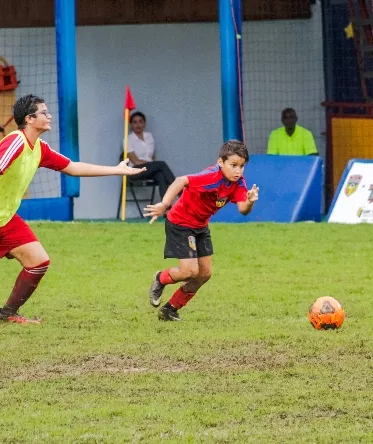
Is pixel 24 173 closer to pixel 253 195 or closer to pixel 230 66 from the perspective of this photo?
pixel 253 195

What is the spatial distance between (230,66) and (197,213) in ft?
25.3

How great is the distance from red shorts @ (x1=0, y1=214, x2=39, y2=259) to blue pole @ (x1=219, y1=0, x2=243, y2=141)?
25.3 feet

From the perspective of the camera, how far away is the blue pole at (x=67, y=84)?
16750 mm

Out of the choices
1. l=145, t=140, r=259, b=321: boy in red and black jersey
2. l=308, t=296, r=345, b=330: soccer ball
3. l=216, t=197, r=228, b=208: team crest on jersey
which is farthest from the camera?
l=216, t=197, r=228, b=208: team crest on jersey

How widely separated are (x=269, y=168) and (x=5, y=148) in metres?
8.43

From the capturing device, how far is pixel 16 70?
18.6 m

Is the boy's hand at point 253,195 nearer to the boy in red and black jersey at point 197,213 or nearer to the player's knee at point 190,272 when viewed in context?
the boy in red and black jersey at point 197,213

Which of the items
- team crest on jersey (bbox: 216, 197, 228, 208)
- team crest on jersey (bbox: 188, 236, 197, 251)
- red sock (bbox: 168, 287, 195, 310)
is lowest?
red sock (bbox: 168, 287, 195, 310)

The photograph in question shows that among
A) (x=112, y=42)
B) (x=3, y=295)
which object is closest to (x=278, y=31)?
(x=112, y=42)

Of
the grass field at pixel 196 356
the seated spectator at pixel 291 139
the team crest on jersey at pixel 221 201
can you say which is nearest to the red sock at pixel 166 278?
the grass field at pixel 196 356

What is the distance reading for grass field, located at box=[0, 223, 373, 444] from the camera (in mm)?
6352

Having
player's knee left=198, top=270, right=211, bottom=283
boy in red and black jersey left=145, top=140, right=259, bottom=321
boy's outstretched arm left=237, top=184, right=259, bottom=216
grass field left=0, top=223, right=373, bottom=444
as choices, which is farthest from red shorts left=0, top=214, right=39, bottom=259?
boy's outstretched arm left=237, top=184, right=259, bottom=216

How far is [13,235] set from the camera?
9602mm

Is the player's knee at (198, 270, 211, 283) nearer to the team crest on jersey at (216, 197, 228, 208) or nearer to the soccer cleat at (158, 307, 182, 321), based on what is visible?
the soccer cleat at (158, 307, 182, 321)
